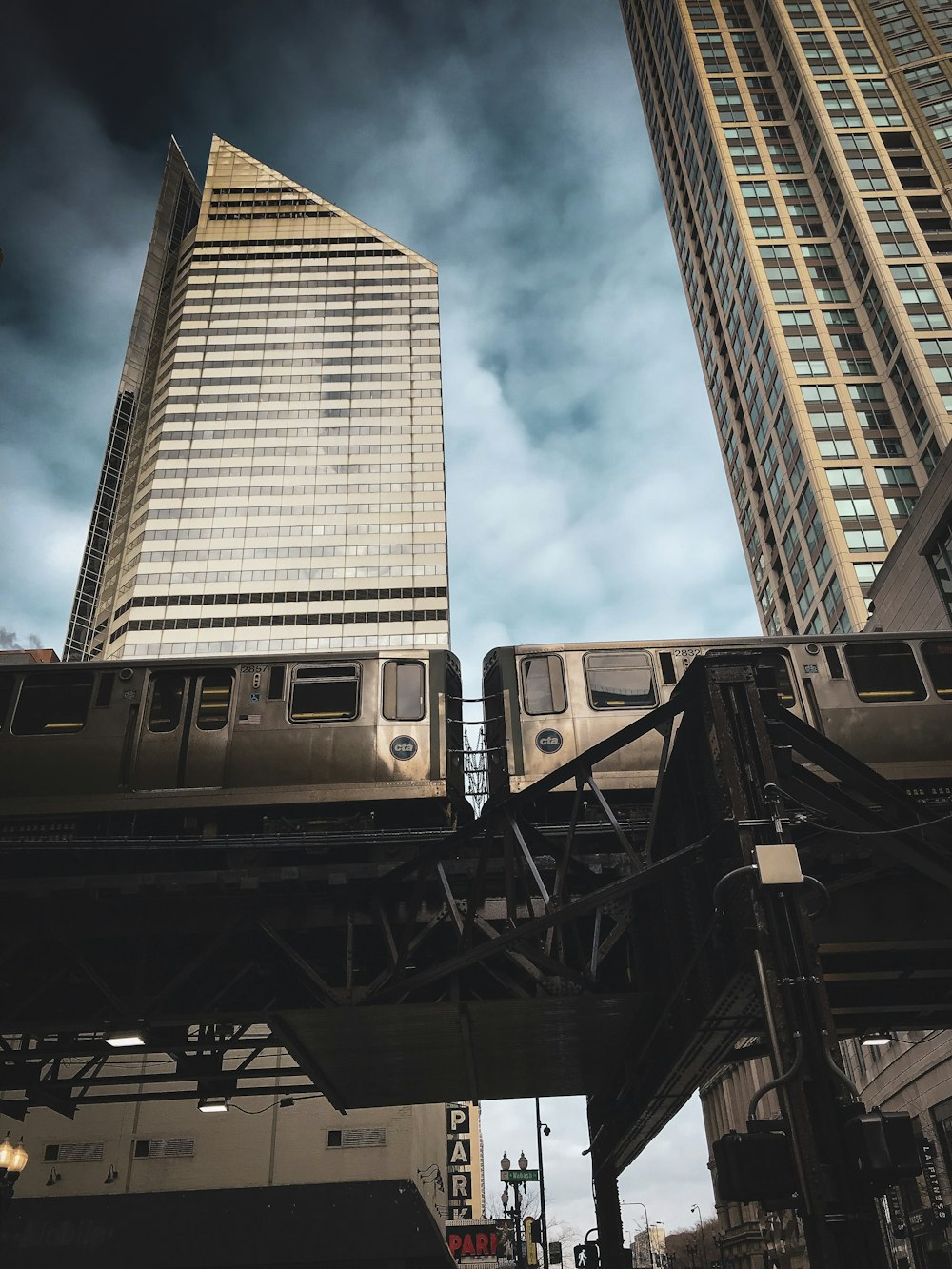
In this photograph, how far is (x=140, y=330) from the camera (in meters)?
128

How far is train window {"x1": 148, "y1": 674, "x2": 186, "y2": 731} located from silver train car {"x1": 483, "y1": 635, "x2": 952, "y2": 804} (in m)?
5.03

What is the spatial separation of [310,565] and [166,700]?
79.4 meters

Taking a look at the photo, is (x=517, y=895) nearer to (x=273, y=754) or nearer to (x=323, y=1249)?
(x=273, y=754)

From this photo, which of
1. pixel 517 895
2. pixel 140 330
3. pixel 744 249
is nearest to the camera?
pixel 517 895

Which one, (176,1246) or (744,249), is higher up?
(744,249)

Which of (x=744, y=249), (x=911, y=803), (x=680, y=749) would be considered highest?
(x=744, y=249)

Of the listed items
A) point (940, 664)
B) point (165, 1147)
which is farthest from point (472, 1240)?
point (940, 664)

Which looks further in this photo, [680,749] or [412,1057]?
[412,1057]

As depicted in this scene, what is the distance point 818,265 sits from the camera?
3002 inches

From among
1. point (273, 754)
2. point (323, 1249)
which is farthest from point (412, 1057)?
point (323, 1249)

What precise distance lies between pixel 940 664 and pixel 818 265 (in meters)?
71.6

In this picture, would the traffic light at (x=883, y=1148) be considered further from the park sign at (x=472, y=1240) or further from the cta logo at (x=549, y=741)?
the park sign at (x=472, y=1240)

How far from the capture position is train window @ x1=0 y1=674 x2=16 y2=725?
14664 mm

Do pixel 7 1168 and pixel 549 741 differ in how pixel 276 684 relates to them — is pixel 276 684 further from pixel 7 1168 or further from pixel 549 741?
pixel 7 1168
